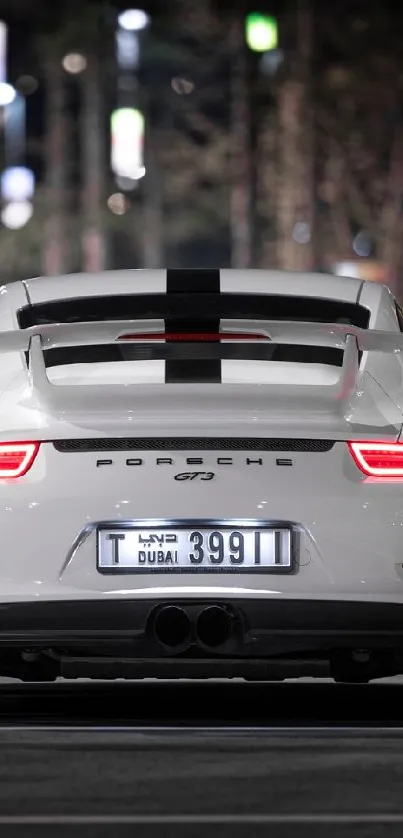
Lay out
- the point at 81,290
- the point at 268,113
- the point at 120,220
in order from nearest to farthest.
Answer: the point at 81,290 → the point at 268,113 → the point at 120,220

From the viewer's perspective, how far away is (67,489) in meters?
7.07

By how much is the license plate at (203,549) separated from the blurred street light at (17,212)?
6131 cm

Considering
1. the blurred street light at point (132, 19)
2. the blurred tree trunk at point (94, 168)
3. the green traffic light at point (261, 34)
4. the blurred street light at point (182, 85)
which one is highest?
the blurred street light at point (182, 85)

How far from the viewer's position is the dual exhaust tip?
7.09m

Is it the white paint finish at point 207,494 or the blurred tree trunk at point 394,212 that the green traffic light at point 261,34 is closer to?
the white paint finish at point 207,494

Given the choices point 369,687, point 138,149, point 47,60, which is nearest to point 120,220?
point 47,60

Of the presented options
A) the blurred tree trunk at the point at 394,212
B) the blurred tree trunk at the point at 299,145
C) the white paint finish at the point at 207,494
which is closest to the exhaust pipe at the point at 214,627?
the white paint finish at the point at 207,494

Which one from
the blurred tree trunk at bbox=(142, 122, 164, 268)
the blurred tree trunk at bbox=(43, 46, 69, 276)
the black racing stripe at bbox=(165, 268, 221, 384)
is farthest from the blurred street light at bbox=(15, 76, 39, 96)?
the black racing stripe at bbox=(165, 268, 221, 384)

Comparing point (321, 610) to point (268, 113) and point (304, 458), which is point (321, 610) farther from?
point (268, 113)

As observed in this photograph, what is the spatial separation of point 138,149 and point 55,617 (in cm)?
5370

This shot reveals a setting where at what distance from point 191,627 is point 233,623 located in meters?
0.12

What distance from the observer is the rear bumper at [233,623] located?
7062mm

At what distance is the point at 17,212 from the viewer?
68.9 meters
